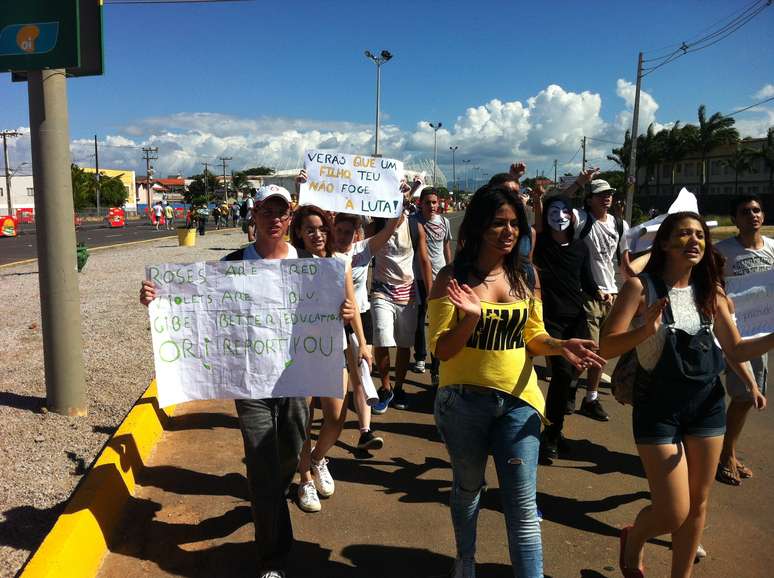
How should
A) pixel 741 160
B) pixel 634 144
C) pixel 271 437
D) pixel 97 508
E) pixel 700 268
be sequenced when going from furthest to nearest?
pixel 741 160
pixel 634 144
pixel 97 508
pixel 271 437
pixel 700 268

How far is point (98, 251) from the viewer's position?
23.2 m

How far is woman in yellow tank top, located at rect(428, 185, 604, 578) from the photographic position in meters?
2.79

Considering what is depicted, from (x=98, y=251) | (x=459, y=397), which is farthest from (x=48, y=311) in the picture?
(x=98, y=251)

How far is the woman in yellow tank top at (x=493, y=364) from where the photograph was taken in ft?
9.14

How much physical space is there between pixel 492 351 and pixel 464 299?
0.99 ft

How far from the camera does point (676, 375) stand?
296cm

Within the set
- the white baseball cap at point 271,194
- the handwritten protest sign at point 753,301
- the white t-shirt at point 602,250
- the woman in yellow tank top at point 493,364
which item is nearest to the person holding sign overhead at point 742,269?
the handwritten protest sign at point 753,301

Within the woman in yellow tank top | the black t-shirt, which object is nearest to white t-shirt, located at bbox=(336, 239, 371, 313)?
the black t-shirt

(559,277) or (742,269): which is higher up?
(742,269)

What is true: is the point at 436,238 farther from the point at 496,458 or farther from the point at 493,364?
the point at 496,458

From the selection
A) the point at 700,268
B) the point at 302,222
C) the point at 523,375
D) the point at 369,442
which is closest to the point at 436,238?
the point at 369,442

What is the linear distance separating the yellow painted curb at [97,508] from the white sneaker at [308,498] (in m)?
1.04

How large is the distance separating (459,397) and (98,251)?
22706 millimetres

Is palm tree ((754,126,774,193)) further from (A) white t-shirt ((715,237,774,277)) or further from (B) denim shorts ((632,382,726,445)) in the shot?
(B) denim shorts ((632,382,726,445))
